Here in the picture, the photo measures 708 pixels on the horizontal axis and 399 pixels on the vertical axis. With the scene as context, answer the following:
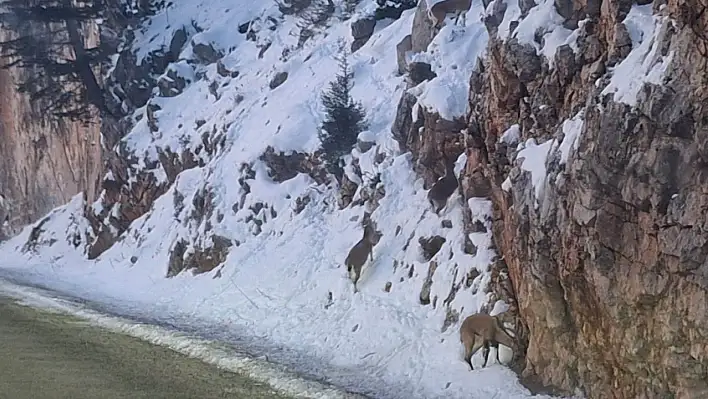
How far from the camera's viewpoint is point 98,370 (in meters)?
11.9

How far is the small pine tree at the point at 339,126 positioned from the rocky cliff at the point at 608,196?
7.12m

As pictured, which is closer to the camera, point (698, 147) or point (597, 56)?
point (698, 147)

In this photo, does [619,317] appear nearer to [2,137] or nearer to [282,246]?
[282,246]

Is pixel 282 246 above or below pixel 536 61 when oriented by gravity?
below

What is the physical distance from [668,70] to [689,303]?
7.84ft

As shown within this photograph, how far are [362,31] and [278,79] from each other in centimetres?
303

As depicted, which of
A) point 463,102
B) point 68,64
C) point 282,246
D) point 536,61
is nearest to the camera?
point 536,61

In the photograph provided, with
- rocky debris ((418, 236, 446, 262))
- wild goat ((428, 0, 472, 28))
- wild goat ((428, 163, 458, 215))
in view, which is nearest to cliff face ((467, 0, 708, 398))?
rocky debris ((418, 236, 446, 262))

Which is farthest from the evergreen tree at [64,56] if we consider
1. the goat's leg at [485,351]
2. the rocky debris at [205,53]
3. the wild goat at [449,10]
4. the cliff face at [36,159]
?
the goat's leg at [485,351]

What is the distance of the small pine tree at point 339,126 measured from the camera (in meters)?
19.3

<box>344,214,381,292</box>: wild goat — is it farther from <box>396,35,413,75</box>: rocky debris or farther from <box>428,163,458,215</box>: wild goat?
<box>396,35,413,75</box>: rocky debris

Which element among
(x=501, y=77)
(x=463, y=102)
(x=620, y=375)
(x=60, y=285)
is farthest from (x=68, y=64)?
(x=620, y=375)

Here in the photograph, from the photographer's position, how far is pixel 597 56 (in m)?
10.8

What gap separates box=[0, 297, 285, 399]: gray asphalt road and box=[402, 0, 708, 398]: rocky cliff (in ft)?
12.1
